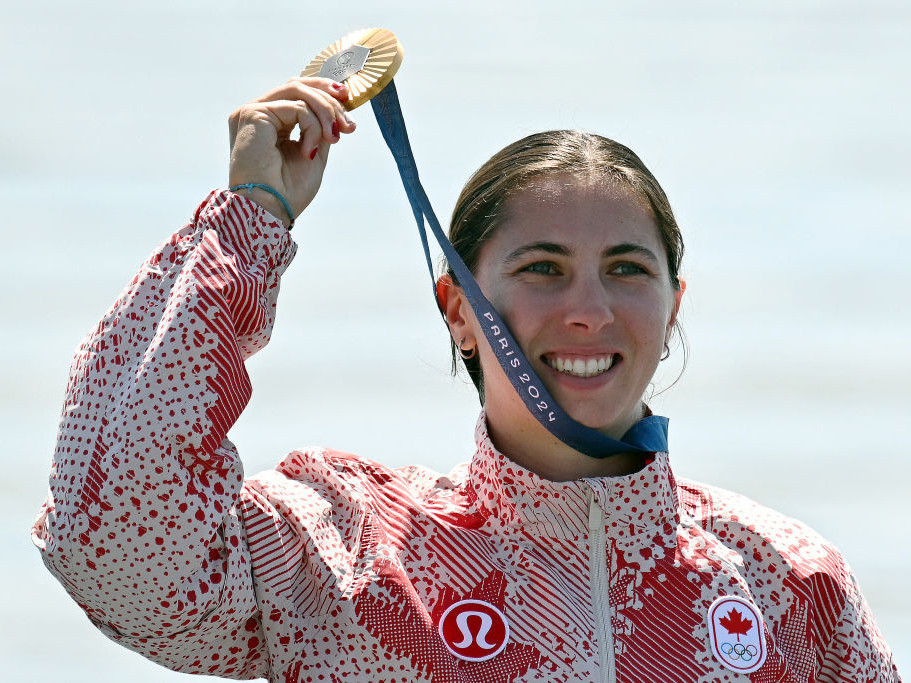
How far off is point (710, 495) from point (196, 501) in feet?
5.01

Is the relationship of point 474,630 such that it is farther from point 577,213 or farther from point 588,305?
point 577,213

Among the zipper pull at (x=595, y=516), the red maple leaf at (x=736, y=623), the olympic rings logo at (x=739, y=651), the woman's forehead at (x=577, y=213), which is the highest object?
the woman's forehead at (x=577, y=213)

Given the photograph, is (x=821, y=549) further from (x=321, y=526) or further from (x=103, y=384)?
(x=103, y=384)

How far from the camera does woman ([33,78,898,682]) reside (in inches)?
130

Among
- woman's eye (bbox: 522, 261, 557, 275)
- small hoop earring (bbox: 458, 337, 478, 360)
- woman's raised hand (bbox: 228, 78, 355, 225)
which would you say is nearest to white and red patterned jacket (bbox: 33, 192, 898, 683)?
woman's raised hand (bbox: 228, 78, 355, 225)

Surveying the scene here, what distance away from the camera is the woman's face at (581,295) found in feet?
12.7

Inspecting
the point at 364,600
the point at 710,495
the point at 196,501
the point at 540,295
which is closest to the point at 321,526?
the point at 364,600

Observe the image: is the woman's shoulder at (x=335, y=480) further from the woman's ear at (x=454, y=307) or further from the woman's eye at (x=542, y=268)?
the woman's eye at (x=542, y=268)

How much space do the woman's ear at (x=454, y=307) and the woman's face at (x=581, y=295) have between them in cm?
10

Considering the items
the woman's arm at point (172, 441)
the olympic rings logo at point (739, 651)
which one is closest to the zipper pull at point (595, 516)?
the olympic rings logo at point (739, 651)

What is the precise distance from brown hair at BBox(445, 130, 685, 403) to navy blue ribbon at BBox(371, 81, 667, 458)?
0.20m

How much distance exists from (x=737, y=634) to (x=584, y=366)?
75cm

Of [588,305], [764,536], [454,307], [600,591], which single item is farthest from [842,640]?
[454,307]

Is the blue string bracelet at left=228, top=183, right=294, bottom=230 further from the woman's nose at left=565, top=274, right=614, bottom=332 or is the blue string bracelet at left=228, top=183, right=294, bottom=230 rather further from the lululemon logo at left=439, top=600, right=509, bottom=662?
the lululemon logo at left=439, top=600, right=509, bottom=662
